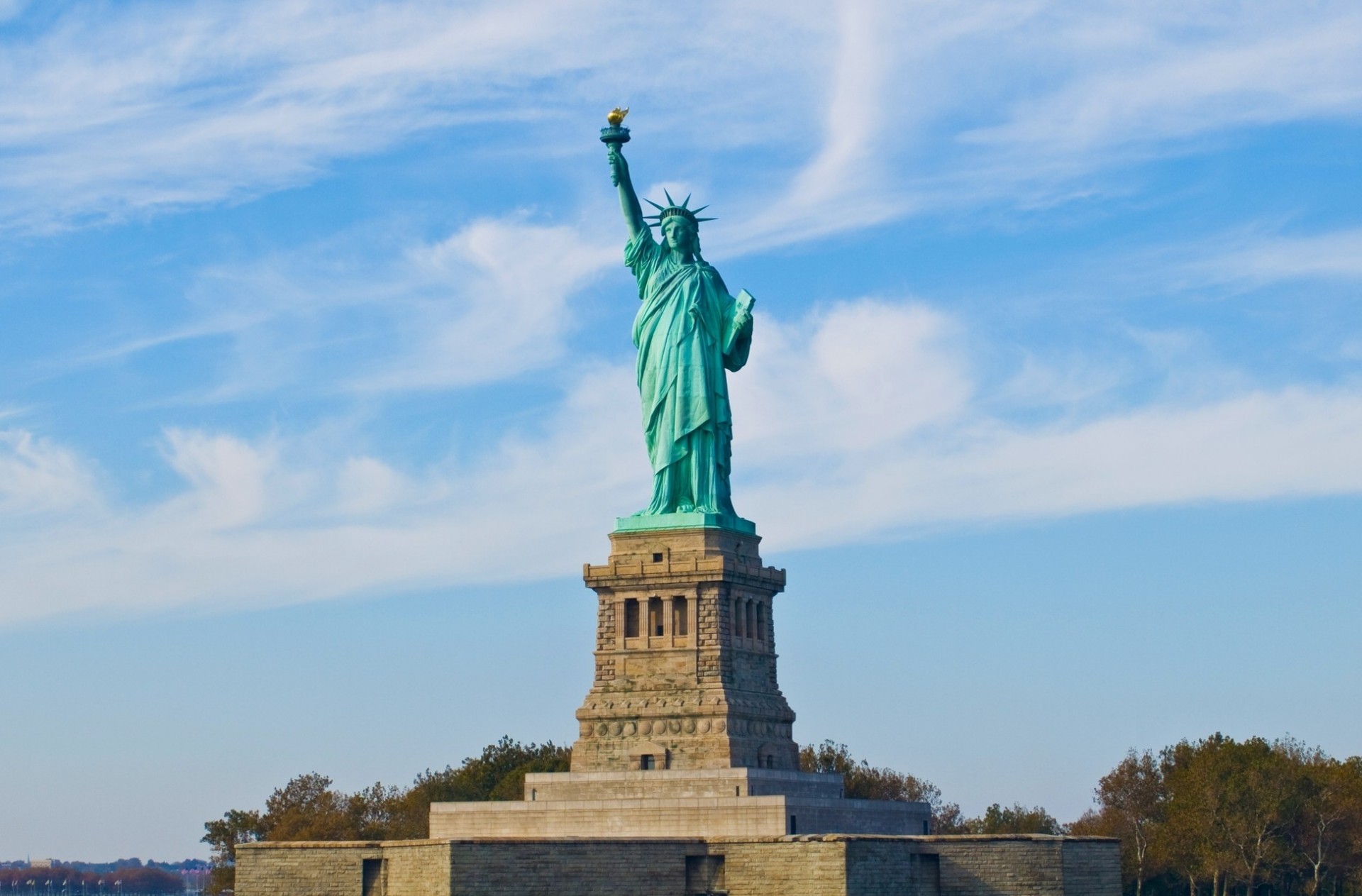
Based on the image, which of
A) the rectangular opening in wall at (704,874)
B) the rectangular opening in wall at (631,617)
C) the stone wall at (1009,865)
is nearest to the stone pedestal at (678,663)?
the rectangular opening in wall at (631,617)

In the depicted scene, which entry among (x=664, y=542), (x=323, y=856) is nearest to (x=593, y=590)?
(x=664, y=542)

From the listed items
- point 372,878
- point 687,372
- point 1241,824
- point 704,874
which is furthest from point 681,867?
point 1241,824

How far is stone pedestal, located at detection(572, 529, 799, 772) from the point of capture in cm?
5003

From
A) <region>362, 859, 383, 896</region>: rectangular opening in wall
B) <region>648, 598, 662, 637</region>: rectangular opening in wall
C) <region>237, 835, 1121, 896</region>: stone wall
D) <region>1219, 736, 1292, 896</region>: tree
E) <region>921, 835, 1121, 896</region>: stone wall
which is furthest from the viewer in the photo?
<region>1219, 736, 1292, 896</region>: tree

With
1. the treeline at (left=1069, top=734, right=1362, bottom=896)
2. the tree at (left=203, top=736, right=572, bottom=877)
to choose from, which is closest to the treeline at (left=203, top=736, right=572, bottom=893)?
the tree at (left=203, top=736, right=572, bottom=877)

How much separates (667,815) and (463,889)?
581 cm

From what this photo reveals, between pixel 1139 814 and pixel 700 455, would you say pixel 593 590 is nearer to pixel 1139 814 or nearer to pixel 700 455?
pixel 700 455

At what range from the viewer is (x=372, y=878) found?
45.9m

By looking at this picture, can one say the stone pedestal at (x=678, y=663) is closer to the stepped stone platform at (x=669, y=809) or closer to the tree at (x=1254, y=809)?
the stepped stone platform at (x=669, y=809)

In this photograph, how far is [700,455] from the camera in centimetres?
5238

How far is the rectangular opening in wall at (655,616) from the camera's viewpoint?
51.5 m

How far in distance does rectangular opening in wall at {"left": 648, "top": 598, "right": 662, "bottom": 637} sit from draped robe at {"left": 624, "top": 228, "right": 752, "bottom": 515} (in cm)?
220

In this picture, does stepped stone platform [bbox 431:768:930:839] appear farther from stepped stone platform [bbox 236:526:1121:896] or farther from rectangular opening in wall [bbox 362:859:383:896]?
rectangular opening in wall [bbox 362:859:383:896]

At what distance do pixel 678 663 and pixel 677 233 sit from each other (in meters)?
10.4
